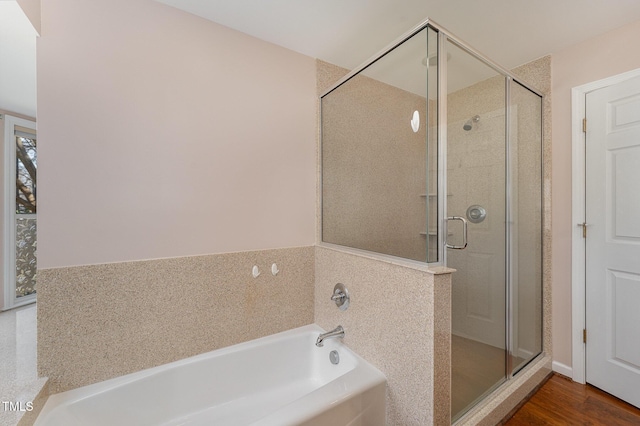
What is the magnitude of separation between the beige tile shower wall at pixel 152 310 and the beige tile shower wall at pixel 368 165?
56cm

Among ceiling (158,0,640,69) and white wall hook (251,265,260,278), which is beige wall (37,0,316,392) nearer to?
white wall hook (251,265,260,278)

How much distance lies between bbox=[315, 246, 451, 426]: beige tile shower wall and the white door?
144 centimetres

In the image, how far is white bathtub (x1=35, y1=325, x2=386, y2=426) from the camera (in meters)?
1.20

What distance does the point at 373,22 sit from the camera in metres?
1.66

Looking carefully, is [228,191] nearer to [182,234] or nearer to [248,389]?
[182,234]

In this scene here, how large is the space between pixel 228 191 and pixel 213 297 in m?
0.68

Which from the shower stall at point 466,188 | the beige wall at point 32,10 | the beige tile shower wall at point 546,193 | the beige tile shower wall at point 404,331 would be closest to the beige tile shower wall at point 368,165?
the shower stall at point 466,188

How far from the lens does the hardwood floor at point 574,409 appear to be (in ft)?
5.16

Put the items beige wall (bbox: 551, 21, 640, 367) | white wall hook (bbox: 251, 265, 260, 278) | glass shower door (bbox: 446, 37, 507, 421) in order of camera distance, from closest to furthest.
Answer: glass shower door (bbox: 446, 37, 507, 421)
white wall hook (bbox: 251, 265, 260, 278)
beige wall (bbox: 551, 21, 640, 367)

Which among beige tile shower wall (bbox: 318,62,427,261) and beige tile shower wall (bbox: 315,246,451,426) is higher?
beige tile shower wall (bbox: 318,62,427,261)

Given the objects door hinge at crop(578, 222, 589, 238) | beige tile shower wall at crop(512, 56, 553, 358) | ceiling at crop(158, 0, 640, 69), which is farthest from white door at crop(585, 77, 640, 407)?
ceiling at crop(158, 0, 640, 69)

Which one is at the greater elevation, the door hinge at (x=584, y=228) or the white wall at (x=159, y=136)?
the white wall at (x=159, y=136)

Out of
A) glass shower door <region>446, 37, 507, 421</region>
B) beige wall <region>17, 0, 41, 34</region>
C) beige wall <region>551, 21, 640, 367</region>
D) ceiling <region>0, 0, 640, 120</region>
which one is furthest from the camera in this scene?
beige wall <region>551, 21, 640, 367</region>

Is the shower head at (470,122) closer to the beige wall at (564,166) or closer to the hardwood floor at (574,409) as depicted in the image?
the beige wall at (564,166)
